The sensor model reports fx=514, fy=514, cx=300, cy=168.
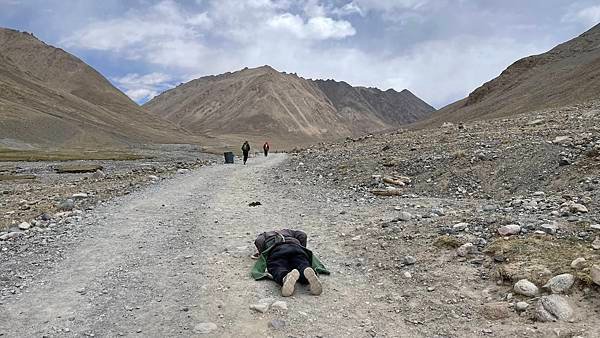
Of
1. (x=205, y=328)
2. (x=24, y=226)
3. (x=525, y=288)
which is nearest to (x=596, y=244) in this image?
(x=525, y=288)

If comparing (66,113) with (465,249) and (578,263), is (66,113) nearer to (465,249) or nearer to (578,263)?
(465,249)

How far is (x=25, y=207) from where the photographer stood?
1669cm

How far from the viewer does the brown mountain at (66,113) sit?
3862 inches

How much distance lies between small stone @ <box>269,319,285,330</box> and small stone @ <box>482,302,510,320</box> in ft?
9.03

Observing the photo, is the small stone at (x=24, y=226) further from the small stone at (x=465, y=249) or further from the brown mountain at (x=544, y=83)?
the brown mountain at (x=544, y=83)

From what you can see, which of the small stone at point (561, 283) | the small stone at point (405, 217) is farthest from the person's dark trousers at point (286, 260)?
the small stone at point (405, 217)

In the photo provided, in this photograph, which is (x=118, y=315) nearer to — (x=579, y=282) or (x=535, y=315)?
(x=535, y=315)

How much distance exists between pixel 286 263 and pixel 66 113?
423 ft

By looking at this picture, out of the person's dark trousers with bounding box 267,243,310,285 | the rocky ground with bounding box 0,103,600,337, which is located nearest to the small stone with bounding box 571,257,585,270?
the rocky ground with bounding box 0,103,600,337

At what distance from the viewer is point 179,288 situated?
8281 mm

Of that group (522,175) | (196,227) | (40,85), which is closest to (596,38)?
(522,175)

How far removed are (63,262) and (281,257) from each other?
446cm

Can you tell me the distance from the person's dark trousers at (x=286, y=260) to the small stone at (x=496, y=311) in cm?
282

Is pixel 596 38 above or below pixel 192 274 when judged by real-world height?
above
